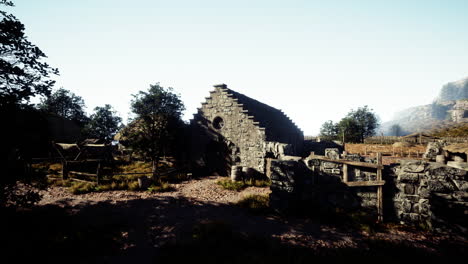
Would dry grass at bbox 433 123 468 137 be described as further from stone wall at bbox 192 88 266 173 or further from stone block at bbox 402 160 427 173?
stone wall at bbox 192 88 266 173

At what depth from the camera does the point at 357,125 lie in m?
45.9

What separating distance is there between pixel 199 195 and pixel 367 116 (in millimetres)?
53537

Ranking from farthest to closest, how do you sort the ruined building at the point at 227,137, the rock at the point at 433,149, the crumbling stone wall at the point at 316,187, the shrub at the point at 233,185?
the rock at the point at 433,149 < the ruined building at the point at 227,137 < the shrub at the point at 233,185 < the crumbling stone wall at the point at 316,187

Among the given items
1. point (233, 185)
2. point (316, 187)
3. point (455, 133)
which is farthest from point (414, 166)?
point (455, 133)

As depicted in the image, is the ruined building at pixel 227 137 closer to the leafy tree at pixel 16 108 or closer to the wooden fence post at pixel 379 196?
the wooden fence post at pixel 379 196

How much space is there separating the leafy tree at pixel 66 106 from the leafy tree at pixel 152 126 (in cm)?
3800

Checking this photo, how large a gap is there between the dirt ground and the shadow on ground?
0.03m

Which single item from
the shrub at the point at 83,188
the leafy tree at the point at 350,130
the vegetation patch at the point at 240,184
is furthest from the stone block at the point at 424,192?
the leafy tree at the point at 350,130

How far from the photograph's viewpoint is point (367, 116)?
1924 inches

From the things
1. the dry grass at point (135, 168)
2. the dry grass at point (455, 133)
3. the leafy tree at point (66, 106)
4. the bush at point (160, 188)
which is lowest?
the bush at point (160, 188)

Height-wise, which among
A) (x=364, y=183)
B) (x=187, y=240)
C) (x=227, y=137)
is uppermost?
(x=227, y=137)

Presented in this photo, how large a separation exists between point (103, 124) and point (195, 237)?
133ft

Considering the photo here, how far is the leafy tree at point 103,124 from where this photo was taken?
3609cm

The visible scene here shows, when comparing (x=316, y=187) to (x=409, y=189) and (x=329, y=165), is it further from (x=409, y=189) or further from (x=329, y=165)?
(x=409, y=189)
